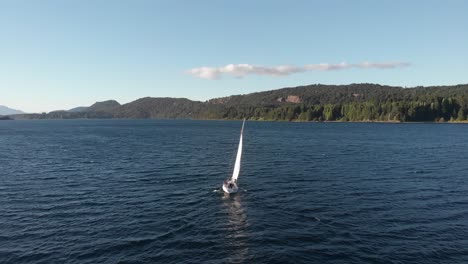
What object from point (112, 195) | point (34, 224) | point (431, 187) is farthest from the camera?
point (431, 187)

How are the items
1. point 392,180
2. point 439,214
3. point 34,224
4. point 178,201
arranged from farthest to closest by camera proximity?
point 392,180 < point 178,201 < point 439,214 < point 34,224

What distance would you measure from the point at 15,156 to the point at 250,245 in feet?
329

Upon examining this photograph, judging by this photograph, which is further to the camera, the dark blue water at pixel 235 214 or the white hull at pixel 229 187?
the white hull at pixel 229 187

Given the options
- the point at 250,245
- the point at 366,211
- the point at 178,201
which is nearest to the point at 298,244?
the point at 250,245

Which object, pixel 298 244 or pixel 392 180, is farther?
pixel 392 180

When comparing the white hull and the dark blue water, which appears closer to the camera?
the dark blue water

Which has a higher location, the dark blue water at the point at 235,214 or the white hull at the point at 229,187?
the white hull at the point at 229,187

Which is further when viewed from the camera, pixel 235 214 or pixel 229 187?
pixel 229 187

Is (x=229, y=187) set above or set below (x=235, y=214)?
above

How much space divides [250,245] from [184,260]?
7.94 metres

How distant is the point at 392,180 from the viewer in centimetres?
7575

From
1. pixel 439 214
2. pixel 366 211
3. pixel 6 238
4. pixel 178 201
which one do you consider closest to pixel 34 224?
pixel 6 238

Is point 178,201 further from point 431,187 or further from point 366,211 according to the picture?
point 431,187

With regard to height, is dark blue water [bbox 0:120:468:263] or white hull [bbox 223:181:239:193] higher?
white hull [bbox 223:181:239:193]
